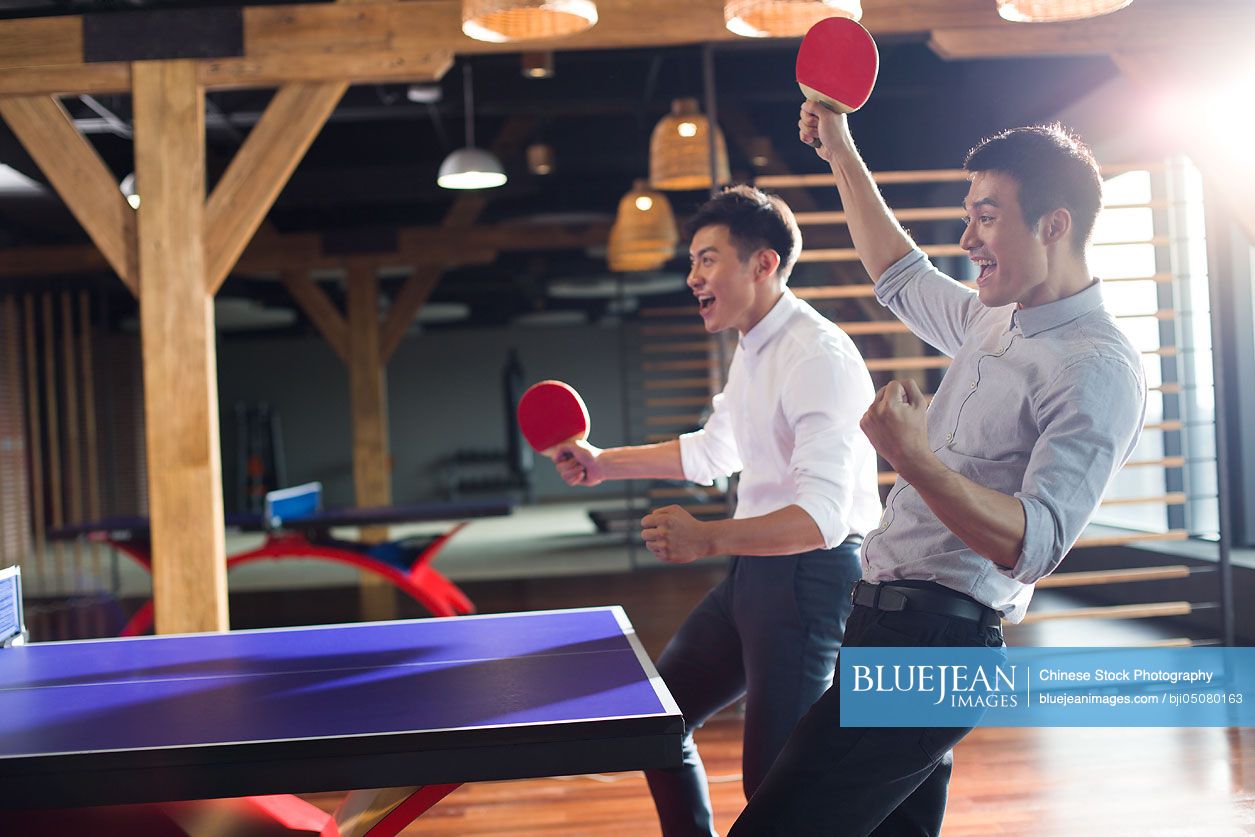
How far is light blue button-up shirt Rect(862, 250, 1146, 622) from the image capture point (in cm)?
153

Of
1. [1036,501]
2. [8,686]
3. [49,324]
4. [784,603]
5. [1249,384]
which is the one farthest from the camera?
[49,324]

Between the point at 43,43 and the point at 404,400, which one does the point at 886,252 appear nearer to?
the point at 43,43

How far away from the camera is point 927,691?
5.49 ft

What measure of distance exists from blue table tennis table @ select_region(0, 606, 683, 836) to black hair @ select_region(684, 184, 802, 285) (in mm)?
856

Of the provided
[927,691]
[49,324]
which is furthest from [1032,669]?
[49,324]

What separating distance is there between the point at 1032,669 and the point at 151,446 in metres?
3.72

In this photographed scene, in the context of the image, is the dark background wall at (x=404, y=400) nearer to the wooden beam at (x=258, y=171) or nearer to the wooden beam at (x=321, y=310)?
the wooden beam at (x=321, y=310)

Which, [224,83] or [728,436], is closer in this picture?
[728,436]

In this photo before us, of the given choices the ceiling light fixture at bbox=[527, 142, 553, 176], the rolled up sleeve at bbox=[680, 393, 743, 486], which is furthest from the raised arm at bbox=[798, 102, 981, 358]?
the ceiling light fixture at bbox=[527, 142, 553, 176]

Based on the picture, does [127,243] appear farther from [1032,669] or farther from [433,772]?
[1032,669]

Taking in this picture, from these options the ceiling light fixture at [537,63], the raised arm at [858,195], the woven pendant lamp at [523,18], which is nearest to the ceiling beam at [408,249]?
the ceiling light fixture at [537,63]

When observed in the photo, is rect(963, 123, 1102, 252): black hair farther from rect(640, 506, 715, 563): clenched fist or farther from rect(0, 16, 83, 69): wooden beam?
rect(0, 16, 83, 69): wooden beam

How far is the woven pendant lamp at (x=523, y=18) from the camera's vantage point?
107 inches

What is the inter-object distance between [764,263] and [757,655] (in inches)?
32.5
